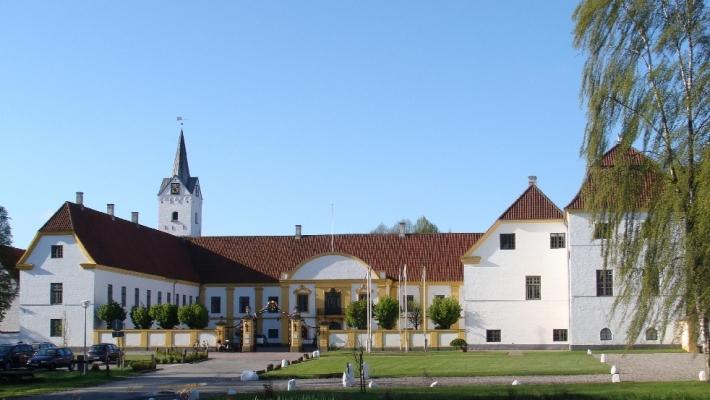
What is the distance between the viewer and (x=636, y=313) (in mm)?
25766

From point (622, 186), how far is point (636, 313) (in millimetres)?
3421

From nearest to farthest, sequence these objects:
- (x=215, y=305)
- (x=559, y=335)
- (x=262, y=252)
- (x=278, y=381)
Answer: (x=278, y=381)
(x=559, y=335)
(x=215, y=305)
(x=262, y=252)

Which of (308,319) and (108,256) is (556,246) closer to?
(308,319)

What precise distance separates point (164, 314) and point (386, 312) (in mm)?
14270

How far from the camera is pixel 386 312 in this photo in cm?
6369

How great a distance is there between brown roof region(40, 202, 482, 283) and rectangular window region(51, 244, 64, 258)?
4.55 m

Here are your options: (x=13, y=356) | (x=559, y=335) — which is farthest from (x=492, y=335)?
(x=13, y=356)

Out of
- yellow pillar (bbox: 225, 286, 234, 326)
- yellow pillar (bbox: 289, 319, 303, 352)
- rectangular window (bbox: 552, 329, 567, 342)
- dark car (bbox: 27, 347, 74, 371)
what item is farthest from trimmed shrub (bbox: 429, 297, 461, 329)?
dark car (bbox: 27, 347, 74, 371)

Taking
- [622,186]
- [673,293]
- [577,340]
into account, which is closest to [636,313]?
[673,293]

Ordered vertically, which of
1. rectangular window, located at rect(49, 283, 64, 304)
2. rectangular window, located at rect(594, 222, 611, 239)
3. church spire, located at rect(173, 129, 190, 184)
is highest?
church spire, located at rect(173, 129, 190, 184)

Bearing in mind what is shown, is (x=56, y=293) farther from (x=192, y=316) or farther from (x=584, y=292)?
(x=584, y=292)

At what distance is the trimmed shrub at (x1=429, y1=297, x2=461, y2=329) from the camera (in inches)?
2418

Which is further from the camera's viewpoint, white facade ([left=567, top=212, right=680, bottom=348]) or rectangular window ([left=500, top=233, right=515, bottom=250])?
rectangular window ([left=500, top=233, right=515, bottom=250])

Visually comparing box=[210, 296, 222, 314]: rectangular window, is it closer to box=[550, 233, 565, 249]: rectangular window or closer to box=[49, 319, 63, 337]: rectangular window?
box=[49, 319, 63, 337]: rectangular window
